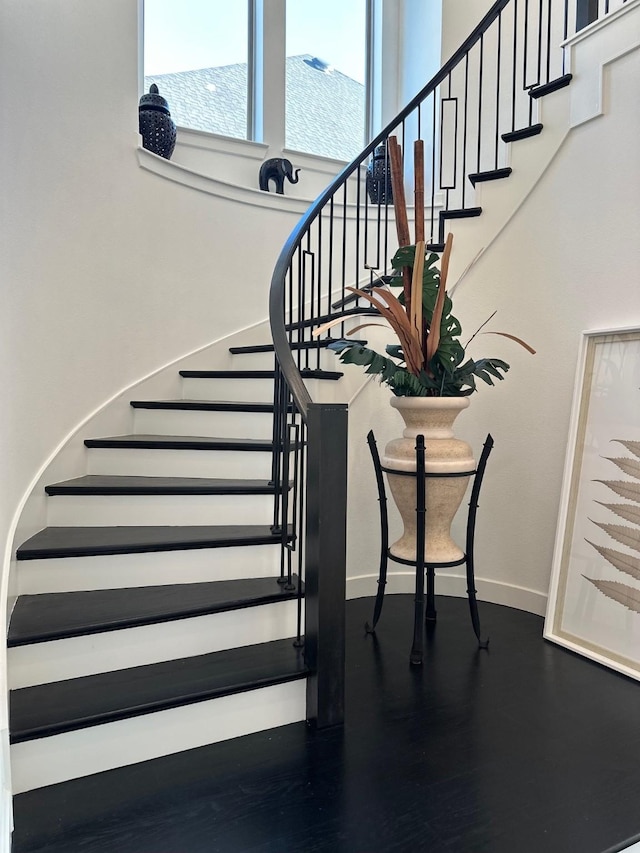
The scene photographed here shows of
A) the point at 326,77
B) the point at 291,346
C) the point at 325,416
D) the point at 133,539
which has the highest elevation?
the point at 326,77

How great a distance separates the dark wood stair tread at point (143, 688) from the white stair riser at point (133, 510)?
1.98ft

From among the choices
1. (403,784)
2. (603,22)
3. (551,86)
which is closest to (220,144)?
(551,86)

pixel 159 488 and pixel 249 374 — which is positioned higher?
pixel 249 374

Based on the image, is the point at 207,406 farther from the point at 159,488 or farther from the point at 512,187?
the point at 512,187

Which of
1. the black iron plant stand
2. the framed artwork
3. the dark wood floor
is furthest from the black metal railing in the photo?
the framed artwork

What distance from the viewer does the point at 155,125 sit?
351 cm

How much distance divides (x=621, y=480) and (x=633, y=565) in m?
0.33

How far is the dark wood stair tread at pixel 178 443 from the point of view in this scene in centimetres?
261

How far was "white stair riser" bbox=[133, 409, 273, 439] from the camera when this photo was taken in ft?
9.66

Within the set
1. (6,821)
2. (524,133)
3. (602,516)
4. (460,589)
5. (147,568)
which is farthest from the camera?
(460,589)

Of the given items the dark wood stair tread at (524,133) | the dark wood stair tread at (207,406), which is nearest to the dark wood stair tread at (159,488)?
the dark wood stair tread at (207,406)

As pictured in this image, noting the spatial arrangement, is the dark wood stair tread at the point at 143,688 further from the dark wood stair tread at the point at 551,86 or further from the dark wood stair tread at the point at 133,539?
the dark wood stair tread at the point at 551,86

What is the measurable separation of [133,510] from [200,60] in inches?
140

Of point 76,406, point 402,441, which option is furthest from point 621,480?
point 76,406
